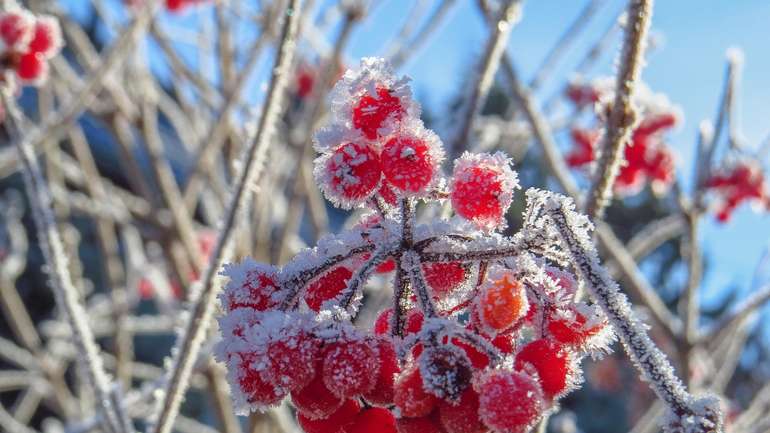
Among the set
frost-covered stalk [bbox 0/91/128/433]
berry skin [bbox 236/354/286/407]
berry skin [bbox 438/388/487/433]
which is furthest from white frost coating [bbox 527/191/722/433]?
frost-covered stalk [bbox 0/91/128/433]

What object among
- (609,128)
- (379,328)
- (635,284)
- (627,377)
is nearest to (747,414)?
(635,284)

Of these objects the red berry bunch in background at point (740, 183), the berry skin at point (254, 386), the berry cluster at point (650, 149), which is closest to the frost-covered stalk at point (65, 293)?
the berry skin at point (254, 386)

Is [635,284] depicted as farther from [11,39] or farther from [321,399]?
[11,39]

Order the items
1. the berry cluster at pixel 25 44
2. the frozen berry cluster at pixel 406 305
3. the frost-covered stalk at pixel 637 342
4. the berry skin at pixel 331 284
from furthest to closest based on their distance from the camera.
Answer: the berry cluster at pixel 25 44 < the berry skin at pixel 331 284 < the frozen berry cluster at pixel 406 305 < the frost-covered stalk at pixel 637 342

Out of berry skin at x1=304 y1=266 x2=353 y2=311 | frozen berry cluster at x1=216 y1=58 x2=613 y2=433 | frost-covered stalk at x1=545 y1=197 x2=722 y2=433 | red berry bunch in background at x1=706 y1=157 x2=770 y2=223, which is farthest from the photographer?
red berry bunch in background at x1=706 y1=157 x2=770 y2=223

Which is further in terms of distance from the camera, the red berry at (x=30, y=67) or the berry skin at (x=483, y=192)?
the red berry at (x=30, y=67)

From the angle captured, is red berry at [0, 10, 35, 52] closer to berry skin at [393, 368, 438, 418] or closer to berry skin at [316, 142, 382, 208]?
berry skin at [316, 142, 382, 208]

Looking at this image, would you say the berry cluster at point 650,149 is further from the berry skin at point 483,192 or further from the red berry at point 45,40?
the berry skin at point 483,192
